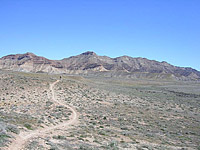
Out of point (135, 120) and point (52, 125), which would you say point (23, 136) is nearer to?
point (52, 125)

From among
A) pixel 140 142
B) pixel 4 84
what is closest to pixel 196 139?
pixel 140 142

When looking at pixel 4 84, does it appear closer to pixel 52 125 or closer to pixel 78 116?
pixel 78 116

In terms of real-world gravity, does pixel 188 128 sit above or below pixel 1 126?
below

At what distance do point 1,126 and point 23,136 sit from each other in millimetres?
1307

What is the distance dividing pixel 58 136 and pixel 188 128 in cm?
1487

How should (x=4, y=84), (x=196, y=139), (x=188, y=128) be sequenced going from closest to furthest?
(x=196, y=139) < (x=188, y=128) < (x=4, y=84)

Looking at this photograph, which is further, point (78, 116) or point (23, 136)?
point (78, 116)

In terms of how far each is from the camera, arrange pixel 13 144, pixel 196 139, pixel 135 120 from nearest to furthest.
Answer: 1. pixel 13 144
2. pixel 196 139
3. pixel 135 120

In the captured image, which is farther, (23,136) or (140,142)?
(140,142)

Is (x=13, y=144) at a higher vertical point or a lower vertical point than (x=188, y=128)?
higher

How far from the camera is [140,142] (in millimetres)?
15109

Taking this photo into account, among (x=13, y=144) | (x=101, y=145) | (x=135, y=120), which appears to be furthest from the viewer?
(x=135, y=120)

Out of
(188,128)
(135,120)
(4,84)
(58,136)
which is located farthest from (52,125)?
(4,84)

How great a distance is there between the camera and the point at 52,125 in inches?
658
